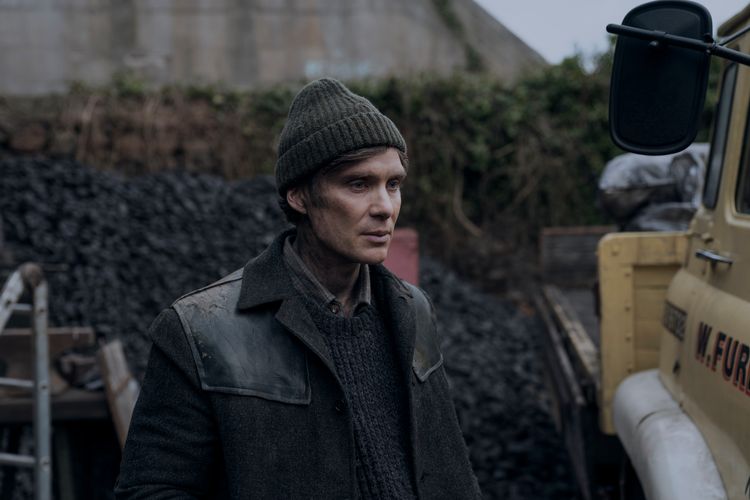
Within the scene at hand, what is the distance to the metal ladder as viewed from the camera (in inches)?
165

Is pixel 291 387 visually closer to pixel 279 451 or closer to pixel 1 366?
pixel 279 451

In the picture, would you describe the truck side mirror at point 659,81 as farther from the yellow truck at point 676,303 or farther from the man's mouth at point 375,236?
the man's mouth at point 375,236

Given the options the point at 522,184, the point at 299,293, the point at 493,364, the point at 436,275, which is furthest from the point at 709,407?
the point at 522,184

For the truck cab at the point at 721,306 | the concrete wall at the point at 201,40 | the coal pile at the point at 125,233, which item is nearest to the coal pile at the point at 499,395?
the coal pile at the point at 125,233

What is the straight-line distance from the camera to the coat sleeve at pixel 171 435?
1.77 meters

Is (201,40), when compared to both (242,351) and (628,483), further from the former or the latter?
(242,351)

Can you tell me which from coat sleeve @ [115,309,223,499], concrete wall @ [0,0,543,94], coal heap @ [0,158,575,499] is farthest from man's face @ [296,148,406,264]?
concrete wall @ [0,0,543,94]

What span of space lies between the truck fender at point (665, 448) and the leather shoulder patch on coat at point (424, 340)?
754 millimetres

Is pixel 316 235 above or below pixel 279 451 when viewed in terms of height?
above

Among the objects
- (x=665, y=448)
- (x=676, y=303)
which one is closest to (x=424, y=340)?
(x=665, y=448)

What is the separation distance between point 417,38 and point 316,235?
572 inches

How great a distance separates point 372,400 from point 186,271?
6959 mm

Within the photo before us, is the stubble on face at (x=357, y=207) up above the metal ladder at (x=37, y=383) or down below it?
above

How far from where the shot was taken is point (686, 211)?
4469 millimetres
